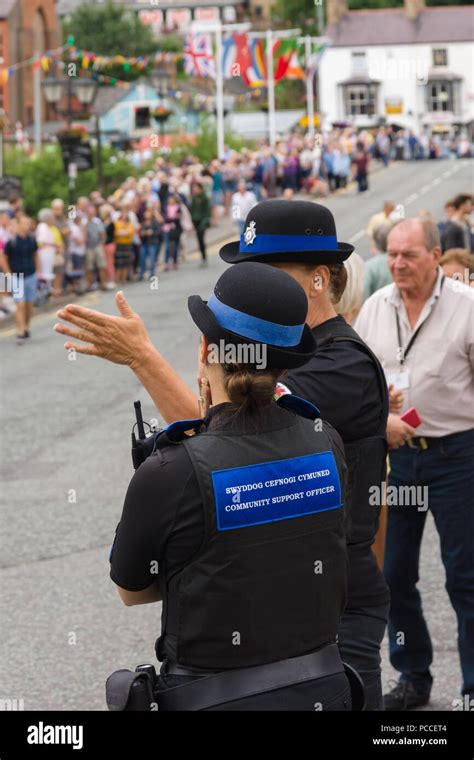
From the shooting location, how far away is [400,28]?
358ft

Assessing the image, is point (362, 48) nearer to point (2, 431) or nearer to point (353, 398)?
point (2, 431)

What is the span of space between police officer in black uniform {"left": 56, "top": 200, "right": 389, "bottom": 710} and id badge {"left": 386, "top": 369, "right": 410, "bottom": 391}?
5.38 ft

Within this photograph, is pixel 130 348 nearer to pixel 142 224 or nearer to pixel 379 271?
pixel 379 271

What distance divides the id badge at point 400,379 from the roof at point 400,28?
105784 millimetres

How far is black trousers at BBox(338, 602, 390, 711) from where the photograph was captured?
370 centimetres

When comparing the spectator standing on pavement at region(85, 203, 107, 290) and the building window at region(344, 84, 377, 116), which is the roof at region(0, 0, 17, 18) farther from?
the spectator standing on pavement at region(85, 203, 107, 290)

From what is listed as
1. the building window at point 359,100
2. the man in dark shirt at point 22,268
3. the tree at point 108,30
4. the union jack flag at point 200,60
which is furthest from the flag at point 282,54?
the building window at point 359,100

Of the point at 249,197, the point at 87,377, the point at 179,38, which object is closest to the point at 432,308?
the point at 87,377

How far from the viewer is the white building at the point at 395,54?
106938 millimetres

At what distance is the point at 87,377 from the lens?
54.6 feet

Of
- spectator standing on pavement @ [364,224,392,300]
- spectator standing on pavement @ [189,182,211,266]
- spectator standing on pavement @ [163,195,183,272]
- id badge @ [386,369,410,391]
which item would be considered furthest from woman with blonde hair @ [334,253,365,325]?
spectator standing on pavement @ [189,182,211,266]

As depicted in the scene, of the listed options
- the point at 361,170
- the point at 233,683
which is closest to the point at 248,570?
the point at 233,683

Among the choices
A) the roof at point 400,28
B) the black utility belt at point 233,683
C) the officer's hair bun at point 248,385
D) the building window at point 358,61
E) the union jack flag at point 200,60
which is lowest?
the black utility belt at point 233,683

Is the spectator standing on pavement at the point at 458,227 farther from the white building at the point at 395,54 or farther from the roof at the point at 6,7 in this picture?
the white building at the point at 395,54
